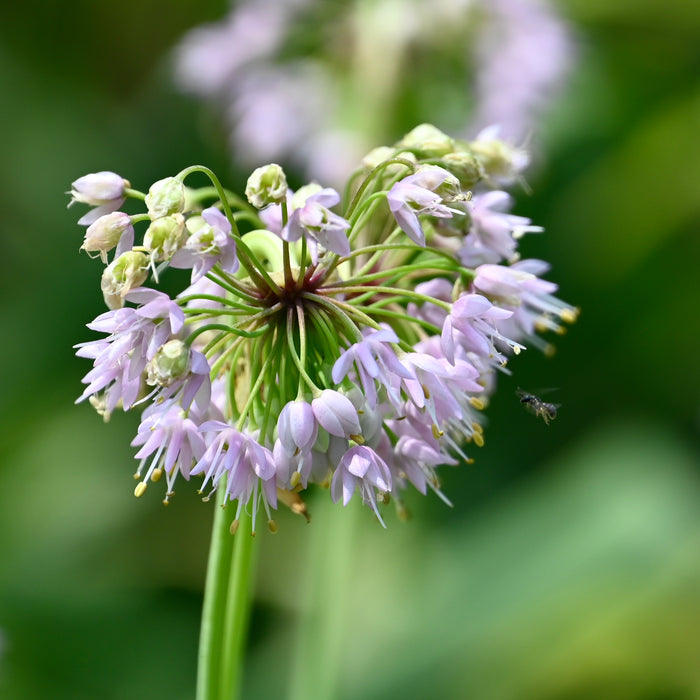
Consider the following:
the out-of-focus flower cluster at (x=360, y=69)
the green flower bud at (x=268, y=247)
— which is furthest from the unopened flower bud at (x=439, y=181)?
the out-of-focus flower cluster at (x=360, y=69)

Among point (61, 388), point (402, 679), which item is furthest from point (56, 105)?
point (402, 679)

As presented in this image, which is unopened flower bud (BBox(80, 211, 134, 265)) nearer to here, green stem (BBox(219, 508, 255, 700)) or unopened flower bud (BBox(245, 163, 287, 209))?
unopened flower bud (BBox(245, 163, 287, 209))

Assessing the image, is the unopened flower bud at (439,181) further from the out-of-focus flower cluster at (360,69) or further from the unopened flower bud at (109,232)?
the out-of-focus flower cluster at (360,69)

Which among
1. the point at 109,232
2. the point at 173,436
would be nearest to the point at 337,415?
the point at 173,436

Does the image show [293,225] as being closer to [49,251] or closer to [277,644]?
[277,644]

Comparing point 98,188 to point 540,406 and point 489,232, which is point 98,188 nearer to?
point 489,232
